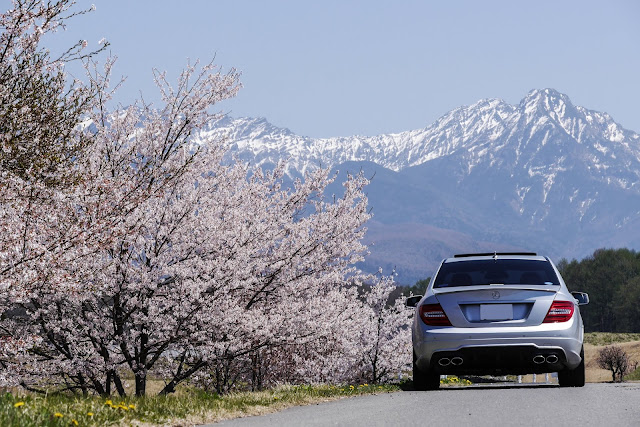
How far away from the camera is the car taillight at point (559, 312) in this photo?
12.0 meters

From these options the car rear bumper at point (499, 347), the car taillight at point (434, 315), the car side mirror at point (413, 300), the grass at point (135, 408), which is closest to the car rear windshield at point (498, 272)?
the car side mirror at point (413, 300)

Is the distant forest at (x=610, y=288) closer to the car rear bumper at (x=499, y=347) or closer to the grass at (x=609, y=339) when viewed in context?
the grass at (x=609, y=339)

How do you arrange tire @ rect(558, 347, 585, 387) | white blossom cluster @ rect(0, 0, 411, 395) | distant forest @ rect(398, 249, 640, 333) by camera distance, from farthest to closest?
Result: distant forest @ rect(398, 249, 640, 333), tire @ rect(558, 347, 585, 387), white blossom cluster @ rect(0, 0, 411, 395)

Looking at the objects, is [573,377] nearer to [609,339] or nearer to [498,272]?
[498,272]

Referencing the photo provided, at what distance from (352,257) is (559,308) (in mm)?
8073

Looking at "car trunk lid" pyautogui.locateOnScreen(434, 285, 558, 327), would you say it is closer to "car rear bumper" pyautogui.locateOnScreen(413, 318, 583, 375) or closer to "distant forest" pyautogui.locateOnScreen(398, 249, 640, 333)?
"car rear bumper" pyautogui.locateOnScreen(413, 318, 583, 375)

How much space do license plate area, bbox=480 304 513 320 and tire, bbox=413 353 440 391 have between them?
1.40 metres

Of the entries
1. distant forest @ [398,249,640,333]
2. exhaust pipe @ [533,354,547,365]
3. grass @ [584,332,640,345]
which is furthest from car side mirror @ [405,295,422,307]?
distant forest @ [398,249,640,333]

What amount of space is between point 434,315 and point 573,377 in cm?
254

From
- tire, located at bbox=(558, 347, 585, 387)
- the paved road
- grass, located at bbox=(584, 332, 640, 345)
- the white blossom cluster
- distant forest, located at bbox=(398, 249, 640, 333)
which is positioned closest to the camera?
the paved road

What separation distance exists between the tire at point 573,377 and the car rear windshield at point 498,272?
1371 millimetres

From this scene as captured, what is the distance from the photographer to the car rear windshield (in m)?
12.9

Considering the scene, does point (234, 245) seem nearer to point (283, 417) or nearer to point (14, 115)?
point (14, 115)

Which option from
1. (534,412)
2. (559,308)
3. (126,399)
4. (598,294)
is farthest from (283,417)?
(598,294)
